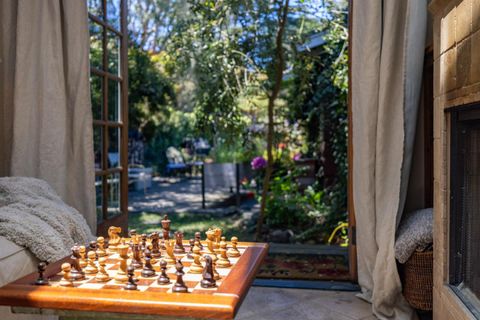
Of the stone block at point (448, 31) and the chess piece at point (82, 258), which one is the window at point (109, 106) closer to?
the chess piece at point (82, 258)

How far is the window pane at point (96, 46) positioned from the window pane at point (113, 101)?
0.56 ft

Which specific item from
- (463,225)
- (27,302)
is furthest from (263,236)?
(27,302)

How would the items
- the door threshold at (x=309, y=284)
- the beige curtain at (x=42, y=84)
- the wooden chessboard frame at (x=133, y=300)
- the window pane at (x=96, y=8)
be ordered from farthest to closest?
the window pane at (x=96, y=8) < the door threshold at (x=309, y=284) < the beige curtain at (x=42, y=84) < the wooden chessboard frame at (x=133, y=300)

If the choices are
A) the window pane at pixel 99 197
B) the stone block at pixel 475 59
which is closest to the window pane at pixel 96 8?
the window pane at pixel 99 197

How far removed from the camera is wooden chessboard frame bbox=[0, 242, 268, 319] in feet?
3.99

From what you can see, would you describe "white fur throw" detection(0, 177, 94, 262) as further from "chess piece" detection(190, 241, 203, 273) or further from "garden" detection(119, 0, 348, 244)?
"garden" detection(119, 0, 348, 244)

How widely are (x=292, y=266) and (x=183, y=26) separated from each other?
2812 mm

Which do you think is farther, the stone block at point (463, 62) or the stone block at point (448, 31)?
the stone block at point (448, 31)

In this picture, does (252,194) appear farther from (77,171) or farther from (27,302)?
(27,302)

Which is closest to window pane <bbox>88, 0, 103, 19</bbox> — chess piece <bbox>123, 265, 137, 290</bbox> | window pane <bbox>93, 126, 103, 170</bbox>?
window pane <bbox>93, 126, 103, 170</bbox>

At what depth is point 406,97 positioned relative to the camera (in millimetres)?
2619

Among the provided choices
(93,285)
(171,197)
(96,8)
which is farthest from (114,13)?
(171,197)

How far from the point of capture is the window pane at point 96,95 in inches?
131

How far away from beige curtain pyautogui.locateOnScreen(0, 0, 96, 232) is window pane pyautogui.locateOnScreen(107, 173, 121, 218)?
0.45 m
